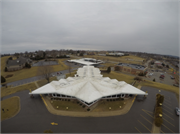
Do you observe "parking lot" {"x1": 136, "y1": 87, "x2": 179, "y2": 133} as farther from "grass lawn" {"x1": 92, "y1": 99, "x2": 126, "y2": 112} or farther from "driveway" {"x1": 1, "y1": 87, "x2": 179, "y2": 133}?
"grass lawn" {"x1": 92, "y1": 99, "x2": 126, "y2": 112}

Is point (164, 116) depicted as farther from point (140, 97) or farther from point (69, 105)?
point (69, 105)

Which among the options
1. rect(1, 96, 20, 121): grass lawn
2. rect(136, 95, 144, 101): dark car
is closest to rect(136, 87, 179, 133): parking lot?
rect(136, 95, 144, 101): dark car

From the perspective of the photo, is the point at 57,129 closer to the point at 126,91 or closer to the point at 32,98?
the point at 32,98

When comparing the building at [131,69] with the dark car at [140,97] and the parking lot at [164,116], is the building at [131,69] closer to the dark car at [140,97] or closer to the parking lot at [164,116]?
the parking lot at [164,116]

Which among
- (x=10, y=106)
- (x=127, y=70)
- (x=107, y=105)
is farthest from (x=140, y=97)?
(x=10, y=106)

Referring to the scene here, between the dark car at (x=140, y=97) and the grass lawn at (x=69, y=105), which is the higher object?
the dark car at (x=140, y=97)

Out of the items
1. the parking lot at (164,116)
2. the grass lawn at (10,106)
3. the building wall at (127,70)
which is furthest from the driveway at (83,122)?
the building wall at (127,70)

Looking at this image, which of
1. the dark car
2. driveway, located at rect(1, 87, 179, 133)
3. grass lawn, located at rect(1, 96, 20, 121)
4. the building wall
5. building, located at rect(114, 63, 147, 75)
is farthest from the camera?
the building wall

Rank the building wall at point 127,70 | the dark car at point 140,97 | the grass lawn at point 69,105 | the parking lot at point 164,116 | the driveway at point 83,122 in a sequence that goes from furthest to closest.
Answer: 1. the building wall at point 127,70
2. the dark car at point 140,97
3. the grass lawn at point 69,105
4. the parking lot at point 164,116
5. the driveway at point 83,122
